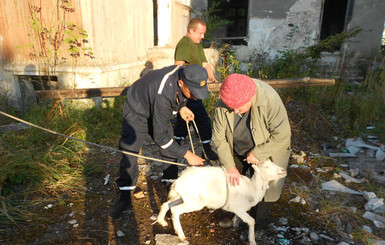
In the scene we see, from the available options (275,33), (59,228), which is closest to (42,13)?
(59,228)

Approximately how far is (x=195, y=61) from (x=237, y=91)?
2.65 m

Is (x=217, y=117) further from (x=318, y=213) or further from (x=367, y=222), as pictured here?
(x=367, y=222)

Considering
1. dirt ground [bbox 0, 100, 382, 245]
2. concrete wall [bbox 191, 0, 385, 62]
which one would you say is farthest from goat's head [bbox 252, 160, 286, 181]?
concrete wall [bbox 191, 0, 385, 62]

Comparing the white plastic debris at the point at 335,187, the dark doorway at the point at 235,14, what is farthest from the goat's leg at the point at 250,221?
the dark doorway at the point at 235,14

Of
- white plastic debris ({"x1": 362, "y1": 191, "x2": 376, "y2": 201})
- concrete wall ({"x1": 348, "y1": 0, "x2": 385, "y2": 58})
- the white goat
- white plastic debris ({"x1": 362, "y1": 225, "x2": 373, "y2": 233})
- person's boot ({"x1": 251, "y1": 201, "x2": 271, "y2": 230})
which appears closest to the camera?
the white goat

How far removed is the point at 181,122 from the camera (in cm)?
406

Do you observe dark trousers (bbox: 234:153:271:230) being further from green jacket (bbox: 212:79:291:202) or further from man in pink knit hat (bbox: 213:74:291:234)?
green jacket (bbox: 212:79:291:202)

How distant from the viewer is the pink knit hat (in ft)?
6.93

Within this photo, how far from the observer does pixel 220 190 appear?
249 centimetres

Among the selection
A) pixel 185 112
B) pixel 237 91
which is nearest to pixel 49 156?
pixel 185 112

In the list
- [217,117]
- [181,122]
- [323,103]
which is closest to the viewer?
[217,117]

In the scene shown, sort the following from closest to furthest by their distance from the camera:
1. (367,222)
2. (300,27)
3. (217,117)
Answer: (217,117) → (367,222) → (300,27)

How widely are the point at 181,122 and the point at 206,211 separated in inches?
58.7

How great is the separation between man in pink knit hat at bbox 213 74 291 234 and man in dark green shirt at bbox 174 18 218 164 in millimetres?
1210
